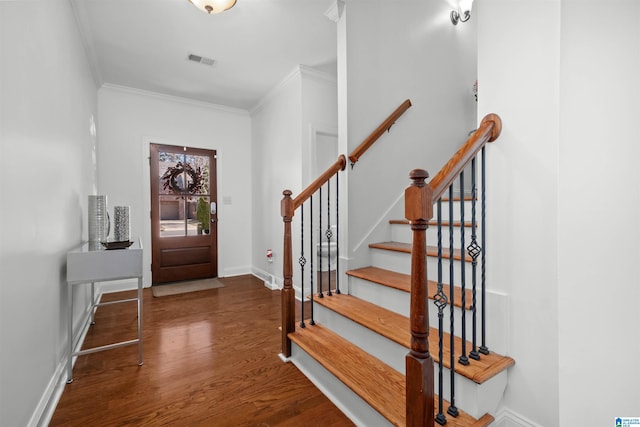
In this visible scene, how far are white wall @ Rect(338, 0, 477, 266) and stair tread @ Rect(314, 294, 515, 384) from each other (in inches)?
21.0

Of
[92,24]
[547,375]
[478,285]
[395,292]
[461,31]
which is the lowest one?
[547,375]

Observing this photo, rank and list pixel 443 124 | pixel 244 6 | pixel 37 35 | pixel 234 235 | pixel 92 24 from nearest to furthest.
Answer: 1. pixel 37 35
2. pixel 244 6
3. pixel 92 24
4. pixel 443 124
5. pixel 234 235

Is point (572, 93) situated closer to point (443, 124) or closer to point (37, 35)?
point (443, 124)

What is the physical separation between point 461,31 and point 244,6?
2251 mm

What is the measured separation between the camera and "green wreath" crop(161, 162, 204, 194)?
4250mm

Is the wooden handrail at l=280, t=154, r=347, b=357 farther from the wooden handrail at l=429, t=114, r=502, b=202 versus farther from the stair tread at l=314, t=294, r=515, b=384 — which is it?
the wooden handrail at l=429, t=114, r=502, b=202

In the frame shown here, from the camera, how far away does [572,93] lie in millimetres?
1216

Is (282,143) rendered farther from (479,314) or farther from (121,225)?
(479,314)

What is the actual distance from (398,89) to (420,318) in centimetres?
224

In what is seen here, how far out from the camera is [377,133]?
2.47m

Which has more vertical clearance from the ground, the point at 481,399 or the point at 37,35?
the point at 37,35

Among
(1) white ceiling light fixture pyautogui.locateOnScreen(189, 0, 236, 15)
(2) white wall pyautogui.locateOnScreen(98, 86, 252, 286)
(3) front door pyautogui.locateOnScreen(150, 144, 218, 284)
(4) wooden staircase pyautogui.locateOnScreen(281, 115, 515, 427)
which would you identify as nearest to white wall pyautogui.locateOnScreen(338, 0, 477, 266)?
(4) wooden staircase pyautogui.locateOnScreen(281, 115, 515, 427)

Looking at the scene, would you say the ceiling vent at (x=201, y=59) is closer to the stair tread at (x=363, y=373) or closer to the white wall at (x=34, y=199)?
the white wall at (x=34, y=199)

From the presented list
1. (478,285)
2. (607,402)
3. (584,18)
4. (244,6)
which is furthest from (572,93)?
(244,6)
